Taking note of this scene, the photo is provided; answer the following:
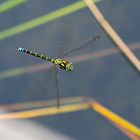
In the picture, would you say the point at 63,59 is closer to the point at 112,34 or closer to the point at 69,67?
the point at 69,67

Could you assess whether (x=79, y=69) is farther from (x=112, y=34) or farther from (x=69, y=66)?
(x=112, y=34)

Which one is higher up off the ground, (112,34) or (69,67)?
(112,34)

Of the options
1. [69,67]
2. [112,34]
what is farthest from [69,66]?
[112,34]

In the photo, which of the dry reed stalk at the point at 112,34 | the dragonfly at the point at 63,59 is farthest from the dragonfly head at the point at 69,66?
the dry reed stalk at the point at 112,34

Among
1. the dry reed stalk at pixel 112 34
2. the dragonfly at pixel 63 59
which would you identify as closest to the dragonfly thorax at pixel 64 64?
the dragonfly at pixel 63 59

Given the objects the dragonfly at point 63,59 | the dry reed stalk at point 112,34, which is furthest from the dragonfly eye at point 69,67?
the dry reed stalk at point 112,34

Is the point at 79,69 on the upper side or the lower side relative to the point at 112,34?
lower

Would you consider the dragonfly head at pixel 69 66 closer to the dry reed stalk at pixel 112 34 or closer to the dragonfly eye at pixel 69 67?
the dragonfly eye at pixel 69 67

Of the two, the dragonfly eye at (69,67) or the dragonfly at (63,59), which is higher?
the dragonfly at (63,59)

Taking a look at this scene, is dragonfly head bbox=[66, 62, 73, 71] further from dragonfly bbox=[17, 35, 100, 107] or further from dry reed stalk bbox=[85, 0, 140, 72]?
dry reed stalk bbox=[85, 0, 140, 72]

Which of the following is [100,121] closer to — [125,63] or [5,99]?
[125,63]

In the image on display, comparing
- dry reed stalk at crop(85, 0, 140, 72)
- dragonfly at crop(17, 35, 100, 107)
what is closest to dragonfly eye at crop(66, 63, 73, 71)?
dragonfly at crop(17, 35, 100, 107)

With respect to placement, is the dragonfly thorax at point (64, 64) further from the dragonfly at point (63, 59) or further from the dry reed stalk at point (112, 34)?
the dry reed stalk at point (112, 34)
